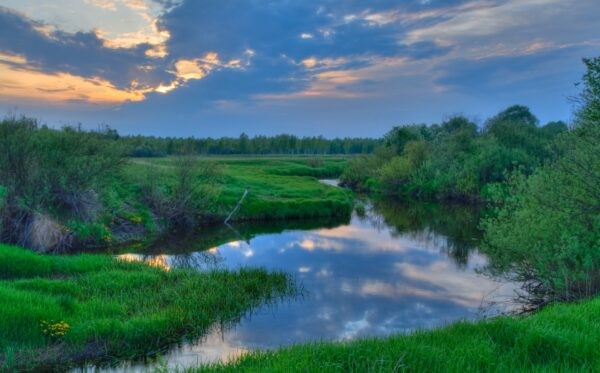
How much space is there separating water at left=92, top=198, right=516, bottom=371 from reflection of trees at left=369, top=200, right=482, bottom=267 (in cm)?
9

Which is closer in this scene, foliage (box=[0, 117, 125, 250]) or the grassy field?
foliage (box=[0, 117, 125, 250])

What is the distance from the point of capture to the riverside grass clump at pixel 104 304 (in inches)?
475

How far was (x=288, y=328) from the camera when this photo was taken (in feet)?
51.6

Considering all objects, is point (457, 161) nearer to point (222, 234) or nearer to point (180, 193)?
point (222, 234)

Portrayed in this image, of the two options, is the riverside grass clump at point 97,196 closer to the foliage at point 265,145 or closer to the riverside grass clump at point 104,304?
the riverside grass clump at point 104,304

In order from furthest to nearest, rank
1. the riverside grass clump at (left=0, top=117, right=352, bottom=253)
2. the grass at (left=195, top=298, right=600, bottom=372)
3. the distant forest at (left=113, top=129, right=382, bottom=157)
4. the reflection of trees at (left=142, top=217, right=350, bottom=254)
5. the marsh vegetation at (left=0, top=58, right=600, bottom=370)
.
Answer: the distant forest at (left=113, top=129, right=382, bottom=157) < the reflection of trees at (left=142, top=217, right=350, bottom=254) < the riverside grass clump at (left=0, top=117, right=352, bottom=253) < the marsh vegetation at (left=0, top=58, right=600, bottom=370) < the grass at (left=195, top=298, right=600, bottom=372)

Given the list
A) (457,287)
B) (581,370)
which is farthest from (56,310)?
(457,287)

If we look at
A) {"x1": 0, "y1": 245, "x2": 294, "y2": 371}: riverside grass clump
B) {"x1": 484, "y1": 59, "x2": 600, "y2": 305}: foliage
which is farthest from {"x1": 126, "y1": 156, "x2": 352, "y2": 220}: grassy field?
{"x1": 484, "y1": 59, "x2": 600, "y2": 305}: foliage

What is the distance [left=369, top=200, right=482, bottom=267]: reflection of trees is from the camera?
31.7 m

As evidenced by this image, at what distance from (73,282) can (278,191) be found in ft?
107

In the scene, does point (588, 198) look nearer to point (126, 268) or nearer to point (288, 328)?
point (288, 328)

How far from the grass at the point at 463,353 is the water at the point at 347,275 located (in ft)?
8.89

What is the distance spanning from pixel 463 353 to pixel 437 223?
112 feet

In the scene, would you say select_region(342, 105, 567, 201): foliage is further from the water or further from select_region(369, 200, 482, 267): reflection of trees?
the water
